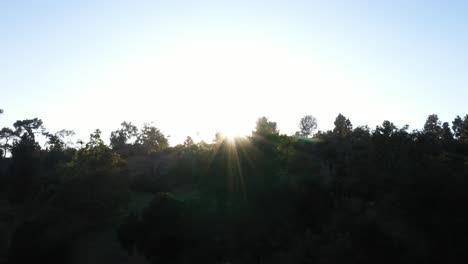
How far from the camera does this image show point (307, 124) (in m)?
128

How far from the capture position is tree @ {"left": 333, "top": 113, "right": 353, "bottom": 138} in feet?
251

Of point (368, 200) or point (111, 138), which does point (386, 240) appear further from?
point (111, 138)

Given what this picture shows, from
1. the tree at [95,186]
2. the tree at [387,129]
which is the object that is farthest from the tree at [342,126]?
the tree at [95,186]

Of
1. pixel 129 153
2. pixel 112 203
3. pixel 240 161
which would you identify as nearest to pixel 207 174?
pixel 240 161

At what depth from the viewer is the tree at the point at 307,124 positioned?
126875 millimetres

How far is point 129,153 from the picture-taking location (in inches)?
2896

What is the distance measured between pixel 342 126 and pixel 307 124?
154 feet

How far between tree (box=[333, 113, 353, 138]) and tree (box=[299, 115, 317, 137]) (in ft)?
128

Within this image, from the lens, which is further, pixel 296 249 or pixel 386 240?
pixel 296 249

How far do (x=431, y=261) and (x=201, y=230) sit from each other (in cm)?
1371

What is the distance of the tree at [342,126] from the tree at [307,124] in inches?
1532

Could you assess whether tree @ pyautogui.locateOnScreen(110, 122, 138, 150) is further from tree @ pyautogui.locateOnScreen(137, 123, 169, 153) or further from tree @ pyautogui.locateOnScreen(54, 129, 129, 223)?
tree @ pyautogui.locateOnScreen(54, 129, 129, 223)

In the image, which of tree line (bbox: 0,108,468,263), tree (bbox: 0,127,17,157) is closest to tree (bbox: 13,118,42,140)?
tree (bbox: 0,127,17,157)

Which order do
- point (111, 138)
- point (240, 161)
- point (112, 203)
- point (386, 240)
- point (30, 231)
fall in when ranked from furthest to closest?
1. point (111, 138)
2. point (112, 203)
3. point (240, 161)
4. point (30, 231)
5. point (386, 240)
